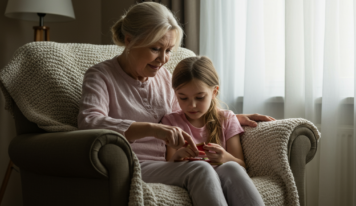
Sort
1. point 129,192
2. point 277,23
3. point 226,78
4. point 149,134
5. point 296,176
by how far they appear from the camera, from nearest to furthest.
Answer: point 129,192 < point 149,134 < point 296,176 < point 277,23 < point 226,78

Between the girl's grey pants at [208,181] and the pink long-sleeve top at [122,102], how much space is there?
0.14 m

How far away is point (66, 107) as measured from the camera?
1.36 m

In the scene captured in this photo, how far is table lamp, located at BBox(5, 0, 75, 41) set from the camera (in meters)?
2.04

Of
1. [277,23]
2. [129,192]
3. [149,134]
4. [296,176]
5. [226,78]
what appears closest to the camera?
[129,192]

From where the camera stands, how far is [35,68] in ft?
4.52

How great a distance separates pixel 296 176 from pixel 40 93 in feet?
3.28

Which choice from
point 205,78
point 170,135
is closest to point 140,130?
point 170,135

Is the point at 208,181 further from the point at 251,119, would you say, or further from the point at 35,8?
the point at 35,8

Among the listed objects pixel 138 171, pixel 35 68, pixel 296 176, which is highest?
pixel 35 68

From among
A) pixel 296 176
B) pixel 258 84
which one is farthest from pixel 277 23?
pixel 296 176

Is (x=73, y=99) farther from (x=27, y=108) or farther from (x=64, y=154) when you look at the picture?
(x=64, y=154)

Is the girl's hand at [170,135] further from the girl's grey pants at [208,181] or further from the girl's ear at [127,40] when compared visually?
the girl's ear at [127,40]

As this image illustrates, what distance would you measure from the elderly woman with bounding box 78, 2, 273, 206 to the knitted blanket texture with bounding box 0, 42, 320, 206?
129 mm

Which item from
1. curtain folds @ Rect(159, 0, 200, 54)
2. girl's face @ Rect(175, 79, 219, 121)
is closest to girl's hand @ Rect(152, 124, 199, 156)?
girl's face @ Rect(175, 79, 219, 121)
